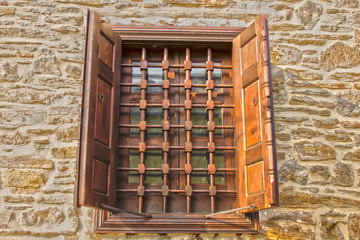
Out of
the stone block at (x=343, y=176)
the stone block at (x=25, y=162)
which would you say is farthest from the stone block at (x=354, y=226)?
the stone block at (x=25, y=162)

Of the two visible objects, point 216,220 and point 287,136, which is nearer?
point 216,220

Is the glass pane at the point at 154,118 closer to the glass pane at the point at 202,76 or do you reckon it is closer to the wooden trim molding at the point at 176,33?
the glass pane at the point at 202,76

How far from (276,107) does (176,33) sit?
1.02 m

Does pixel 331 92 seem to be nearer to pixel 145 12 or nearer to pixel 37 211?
pixel 145 12

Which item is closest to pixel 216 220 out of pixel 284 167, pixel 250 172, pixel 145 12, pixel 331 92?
pixel 250 172

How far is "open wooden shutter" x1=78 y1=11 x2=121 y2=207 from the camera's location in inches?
116

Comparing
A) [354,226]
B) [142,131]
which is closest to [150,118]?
[142,131]

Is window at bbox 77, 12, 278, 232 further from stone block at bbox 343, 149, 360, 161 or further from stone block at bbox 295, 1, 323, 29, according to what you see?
stone block at bbox 343, 149, 360, 161

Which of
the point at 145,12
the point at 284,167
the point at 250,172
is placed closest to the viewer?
the point at 250,172

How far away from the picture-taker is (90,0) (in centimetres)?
393

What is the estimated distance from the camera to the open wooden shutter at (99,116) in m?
2.94

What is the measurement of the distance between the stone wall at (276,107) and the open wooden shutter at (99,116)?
0.32m

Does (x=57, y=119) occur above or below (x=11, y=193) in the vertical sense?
above

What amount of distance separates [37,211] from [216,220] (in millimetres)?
1306
